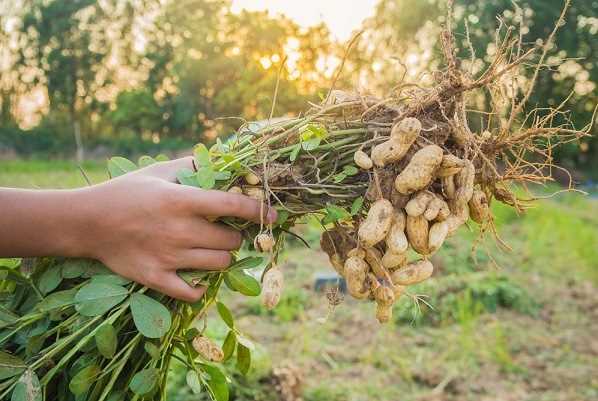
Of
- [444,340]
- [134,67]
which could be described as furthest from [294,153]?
[134,67]

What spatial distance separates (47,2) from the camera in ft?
73.6

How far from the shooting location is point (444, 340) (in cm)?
328

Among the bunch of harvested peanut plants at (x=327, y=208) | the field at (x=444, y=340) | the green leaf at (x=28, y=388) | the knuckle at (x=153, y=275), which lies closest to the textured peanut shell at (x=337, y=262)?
the bunch of harvested peanut plants at (x=327, y=208)

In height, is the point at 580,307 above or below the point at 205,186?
below

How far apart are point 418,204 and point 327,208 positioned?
0.16m

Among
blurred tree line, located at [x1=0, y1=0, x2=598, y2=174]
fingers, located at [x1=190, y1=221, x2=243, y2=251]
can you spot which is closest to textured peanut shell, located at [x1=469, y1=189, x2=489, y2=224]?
fingers, located at [x1=190, y1=221, x2=243, y2=251]

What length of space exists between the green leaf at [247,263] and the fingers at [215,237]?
0.03 meters

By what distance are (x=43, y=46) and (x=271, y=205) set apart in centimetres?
2433

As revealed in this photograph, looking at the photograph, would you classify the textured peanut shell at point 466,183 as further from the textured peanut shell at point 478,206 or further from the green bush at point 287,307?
the green bush at point 287,307

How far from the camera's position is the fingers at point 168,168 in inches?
44.6

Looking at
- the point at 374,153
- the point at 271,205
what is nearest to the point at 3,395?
the point at 271,205

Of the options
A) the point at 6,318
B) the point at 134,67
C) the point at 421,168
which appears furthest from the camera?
the point at 134,67

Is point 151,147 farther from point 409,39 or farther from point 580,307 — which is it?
point 580,307

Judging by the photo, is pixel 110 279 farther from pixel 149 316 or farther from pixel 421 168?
pixel 421 168
